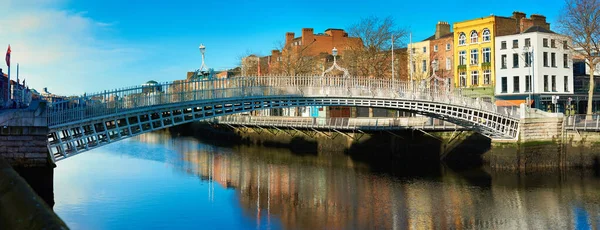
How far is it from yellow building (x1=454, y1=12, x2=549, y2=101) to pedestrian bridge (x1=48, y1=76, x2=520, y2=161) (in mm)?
13021

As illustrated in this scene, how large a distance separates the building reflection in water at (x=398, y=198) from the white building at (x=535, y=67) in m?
15.4

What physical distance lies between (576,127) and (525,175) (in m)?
4.02

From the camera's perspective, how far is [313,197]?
24312 mm

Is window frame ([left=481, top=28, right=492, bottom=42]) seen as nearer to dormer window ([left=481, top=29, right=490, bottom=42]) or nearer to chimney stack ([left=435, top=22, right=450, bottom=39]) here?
dormer window ([left=481, top=29, right=490, bottom=42])

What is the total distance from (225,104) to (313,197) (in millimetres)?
5422

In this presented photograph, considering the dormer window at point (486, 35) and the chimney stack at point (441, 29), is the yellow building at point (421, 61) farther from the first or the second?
the dormer window at point (486, 35)

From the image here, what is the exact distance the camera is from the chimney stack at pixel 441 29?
2089 inches

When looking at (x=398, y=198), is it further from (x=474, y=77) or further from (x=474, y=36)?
(x=474, y=36)

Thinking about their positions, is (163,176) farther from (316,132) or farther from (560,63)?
(560,63)

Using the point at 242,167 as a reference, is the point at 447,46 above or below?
above

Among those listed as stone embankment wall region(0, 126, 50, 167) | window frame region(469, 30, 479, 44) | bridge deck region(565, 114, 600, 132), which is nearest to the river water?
stone embankment wall region(0, 126, 50, 167)

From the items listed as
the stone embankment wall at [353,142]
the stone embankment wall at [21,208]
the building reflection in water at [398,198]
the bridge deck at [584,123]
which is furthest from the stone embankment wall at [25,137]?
the bridge deck at [584,123]

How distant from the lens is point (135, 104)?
22641 millimetres

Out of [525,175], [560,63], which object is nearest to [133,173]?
[525,175]
